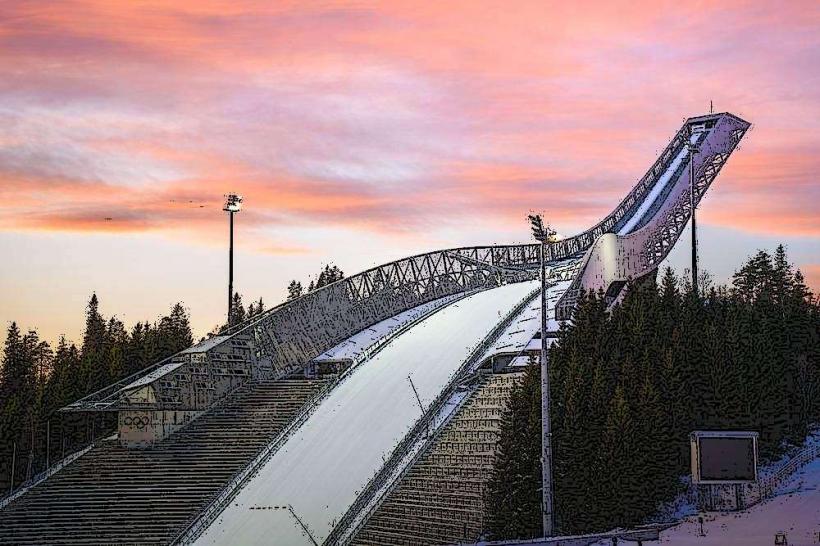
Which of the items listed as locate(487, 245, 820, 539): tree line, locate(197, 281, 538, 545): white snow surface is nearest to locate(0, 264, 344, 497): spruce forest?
locate(197, 281, 538, 545): white snow surface

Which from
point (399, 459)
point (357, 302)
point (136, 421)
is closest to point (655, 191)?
point (357, 302)

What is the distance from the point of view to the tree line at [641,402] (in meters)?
38.2

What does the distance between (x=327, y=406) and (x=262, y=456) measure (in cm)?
614

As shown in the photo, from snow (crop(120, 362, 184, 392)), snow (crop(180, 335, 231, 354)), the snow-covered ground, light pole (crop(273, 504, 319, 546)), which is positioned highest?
snow (crop(180, 335, 231, 354))

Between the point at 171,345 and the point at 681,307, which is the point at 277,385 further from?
the point at 171,345

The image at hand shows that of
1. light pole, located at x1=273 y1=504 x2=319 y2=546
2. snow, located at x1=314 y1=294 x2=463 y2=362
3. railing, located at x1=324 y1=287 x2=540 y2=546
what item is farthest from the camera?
snow, located at x1=314 y1=294 x2=463 y2=362

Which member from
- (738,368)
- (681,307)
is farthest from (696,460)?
(681,307)

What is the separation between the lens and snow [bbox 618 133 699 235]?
91.1 m

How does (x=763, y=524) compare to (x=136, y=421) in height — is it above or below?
below

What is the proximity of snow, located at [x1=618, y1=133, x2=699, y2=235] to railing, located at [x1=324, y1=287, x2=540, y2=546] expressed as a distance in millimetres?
34161

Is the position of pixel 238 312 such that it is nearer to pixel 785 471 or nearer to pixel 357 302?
pixel 357 302

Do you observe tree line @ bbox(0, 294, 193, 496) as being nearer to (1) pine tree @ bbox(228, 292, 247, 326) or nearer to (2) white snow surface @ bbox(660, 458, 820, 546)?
(1) pine tree @ bbox(228, 292, 247, 326)

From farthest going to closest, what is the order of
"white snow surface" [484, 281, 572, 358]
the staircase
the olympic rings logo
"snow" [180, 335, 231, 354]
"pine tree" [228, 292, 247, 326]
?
1. "pine tree" [228, 292, 247, 326]
2. "snow" [180, 335, 231, 354]
3. "white snow surface" [484, 281, 572, 358]
4. the olympic rings logo
5. the staircase

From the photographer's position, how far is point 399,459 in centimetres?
4778
